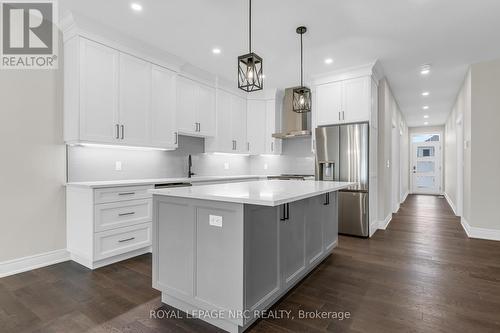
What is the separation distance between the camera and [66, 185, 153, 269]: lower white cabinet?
2.87m

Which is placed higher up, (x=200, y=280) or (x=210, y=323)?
(x=200, y=280)

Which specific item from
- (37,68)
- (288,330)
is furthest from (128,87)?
(288,330)

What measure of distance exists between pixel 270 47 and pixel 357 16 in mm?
1158

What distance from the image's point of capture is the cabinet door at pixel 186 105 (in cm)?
420

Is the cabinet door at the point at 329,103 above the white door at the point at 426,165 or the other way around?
above

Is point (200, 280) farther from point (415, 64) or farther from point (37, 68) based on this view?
point (415, 64)

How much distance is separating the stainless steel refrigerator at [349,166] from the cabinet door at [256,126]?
1.45 meters

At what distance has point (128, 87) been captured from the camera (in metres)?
3.45

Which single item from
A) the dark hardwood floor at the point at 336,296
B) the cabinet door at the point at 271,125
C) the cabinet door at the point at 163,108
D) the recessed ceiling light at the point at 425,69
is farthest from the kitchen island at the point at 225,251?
the recessed ceiling light at the point at 425,69

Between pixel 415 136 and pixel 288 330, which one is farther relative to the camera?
pixel 415 136

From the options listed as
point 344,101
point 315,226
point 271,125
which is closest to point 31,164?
point 315,226

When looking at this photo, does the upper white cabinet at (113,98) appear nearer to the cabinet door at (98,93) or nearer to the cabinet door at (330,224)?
the cabinet door at (98,93)

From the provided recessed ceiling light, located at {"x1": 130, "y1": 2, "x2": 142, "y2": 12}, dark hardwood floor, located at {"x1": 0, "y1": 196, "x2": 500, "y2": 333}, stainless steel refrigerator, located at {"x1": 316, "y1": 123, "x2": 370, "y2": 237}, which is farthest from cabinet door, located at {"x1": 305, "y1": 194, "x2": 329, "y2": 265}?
recessed ceiling light, located at {"x1": 130, "y1": 2, "x2": 142, "y2": 12}

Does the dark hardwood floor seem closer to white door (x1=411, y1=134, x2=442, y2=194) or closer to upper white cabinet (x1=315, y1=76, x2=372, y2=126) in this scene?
upper white cabinet (x1=315, y1=76, x2=372, y2=126)
